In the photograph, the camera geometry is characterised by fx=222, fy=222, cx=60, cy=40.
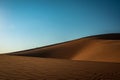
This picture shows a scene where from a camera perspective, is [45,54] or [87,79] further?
[45,54]

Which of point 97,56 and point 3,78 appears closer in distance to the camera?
point 3,78

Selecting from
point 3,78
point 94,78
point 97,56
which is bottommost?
point 97,56

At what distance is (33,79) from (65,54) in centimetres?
2243

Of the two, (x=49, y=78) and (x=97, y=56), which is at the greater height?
(x=49, y=78)

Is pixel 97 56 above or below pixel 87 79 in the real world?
below

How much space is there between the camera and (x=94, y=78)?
9.88m

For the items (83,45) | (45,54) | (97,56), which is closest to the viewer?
(97,56)

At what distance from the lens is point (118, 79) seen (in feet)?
31.9

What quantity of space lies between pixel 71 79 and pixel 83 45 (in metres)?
29.2

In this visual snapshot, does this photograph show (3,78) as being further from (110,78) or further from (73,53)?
(73,53)

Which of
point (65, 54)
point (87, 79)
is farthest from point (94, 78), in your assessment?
point (65, 54)

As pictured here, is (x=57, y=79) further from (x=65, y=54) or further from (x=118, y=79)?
(x=65, y=54)

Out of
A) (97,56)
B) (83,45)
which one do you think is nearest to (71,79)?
(97,56)

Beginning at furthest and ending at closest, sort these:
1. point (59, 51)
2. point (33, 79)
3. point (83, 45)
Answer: point (83, 45), point (59, 51), point (33, 79)
